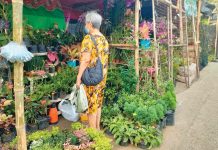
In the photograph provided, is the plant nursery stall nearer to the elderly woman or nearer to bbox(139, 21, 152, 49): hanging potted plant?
bbox(139, 21, 152, 49): hanging potted plant

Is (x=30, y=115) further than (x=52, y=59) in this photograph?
No

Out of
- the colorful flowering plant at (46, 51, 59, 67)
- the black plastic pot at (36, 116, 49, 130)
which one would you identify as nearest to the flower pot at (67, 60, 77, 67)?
the colorful flowering plant at (46, 51, 59, 67)

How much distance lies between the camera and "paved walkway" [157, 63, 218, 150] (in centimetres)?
412

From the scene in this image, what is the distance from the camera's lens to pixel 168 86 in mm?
5398

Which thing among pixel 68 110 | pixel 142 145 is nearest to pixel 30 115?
pixel 68 110

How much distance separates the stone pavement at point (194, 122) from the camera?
4.11m

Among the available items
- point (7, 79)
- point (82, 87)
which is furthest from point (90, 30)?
point (7, 79)

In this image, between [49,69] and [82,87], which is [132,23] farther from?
[82,87]

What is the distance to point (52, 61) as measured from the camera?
17.0 ft

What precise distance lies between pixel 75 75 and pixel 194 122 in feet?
9.00

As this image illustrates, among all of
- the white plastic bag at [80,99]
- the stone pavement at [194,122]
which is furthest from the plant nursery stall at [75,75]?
the white plastic bag at [80,99]

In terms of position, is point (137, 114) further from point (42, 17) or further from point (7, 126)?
point (42, 17)

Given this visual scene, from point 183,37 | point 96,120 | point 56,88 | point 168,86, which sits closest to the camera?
point 96,120

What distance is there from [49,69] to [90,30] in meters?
1.81
